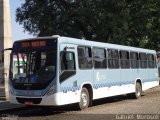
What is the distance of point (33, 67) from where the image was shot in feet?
51.3

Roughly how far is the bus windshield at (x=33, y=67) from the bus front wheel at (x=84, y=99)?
7.27ft

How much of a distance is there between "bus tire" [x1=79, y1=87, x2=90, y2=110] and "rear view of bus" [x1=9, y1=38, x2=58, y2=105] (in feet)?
6.79

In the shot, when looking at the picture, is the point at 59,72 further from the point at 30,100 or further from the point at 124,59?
the point at 124,59

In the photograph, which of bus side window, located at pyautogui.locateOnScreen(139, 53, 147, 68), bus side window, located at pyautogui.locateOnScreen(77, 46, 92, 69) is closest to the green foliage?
bus side window, located at pyautogui.locateOnScreen(139, 53, 147, 68)

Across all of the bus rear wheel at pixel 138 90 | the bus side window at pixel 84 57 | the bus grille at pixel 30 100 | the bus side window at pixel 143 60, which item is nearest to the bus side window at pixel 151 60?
the bus side window at pixel 143 60

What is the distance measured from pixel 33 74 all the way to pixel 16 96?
41.9 inches

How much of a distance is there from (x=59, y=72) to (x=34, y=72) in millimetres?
928

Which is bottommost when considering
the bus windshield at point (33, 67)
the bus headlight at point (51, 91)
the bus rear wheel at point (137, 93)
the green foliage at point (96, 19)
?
the bus rear wheel at point (137, 93)

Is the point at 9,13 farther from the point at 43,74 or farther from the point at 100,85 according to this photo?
the point at 43,74

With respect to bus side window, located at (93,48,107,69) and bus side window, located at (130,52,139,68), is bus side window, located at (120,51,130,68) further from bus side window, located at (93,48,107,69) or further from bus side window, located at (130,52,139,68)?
bus side window, located at (93,48,107,69)

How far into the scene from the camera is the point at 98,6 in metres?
32.2

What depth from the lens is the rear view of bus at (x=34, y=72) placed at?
1522 cm

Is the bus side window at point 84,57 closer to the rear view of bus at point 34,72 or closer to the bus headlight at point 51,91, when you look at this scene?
the rear view of bus at point 34,72

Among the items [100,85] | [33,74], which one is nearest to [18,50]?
[33,74]
